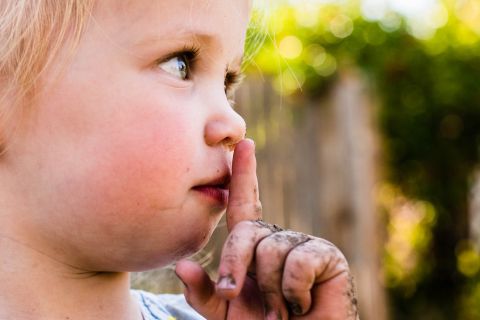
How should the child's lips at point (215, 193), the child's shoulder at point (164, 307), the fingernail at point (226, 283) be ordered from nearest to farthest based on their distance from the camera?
the fingernail at point (226, 283) < the child's lips at point (215, 193) < the child's shoulder at point (164, 307)

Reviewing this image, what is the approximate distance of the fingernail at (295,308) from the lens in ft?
5.34

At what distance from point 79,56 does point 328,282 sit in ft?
2.26

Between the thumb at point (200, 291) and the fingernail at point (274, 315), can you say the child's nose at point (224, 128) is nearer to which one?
the thumb at point (200, 291)

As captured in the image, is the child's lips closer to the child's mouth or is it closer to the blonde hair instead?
the child's mouth

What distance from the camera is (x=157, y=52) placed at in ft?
5.81

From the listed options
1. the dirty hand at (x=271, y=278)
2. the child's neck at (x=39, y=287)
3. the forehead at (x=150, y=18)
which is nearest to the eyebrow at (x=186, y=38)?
the forehead at (x=150, y=18)

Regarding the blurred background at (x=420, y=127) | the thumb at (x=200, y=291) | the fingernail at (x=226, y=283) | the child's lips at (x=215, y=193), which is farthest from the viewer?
the blurred background at (x=420, y=127)

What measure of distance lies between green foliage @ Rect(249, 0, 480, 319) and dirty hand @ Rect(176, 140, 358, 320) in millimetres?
6608

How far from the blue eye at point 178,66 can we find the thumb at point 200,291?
1.33ft

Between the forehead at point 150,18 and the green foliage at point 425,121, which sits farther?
the green foliage at point 425,121

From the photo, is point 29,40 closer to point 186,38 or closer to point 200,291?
point 186,38

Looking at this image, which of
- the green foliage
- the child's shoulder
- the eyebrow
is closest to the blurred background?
the green foliage

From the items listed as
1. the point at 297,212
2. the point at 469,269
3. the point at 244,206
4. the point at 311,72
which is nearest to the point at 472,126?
the point at 469,269

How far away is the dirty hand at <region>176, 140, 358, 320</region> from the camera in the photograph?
1.59 meters
